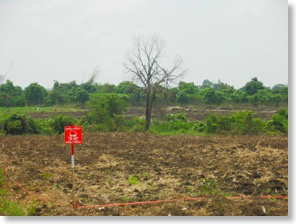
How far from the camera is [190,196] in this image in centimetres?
643

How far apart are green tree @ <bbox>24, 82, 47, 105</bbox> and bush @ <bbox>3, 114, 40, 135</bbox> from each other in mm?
15334

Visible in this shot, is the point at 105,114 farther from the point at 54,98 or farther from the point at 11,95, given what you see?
the point at 11,95

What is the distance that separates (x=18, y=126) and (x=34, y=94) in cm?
1629

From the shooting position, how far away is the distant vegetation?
56.6 ft

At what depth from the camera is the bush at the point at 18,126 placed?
1675 centimetres

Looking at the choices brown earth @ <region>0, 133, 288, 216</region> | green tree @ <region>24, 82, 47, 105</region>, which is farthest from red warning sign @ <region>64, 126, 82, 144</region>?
green tree @ <region>24, 82, 47, 105</region>

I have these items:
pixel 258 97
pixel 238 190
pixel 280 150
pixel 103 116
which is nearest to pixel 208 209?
pixel 238 190

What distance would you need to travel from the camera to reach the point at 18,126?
1686 cm

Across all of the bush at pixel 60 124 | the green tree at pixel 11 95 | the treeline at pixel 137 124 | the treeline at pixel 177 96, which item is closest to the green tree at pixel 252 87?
the treeline at pixel 177 96

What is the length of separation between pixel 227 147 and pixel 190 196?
16.1ft

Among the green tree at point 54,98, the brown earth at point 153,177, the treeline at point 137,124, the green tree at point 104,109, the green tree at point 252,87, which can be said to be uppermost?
the green tree at point 252,87

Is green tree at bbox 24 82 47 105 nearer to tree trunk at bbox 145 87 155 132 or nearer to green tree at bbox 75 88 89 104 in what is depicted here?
green tree at bbox 75 88 89 104

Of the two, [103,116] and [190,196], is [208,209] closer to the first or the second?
[190,196]

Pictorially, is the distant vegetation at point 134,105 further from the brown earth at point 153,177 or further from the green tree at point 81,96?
the brown earth at point 153,177
